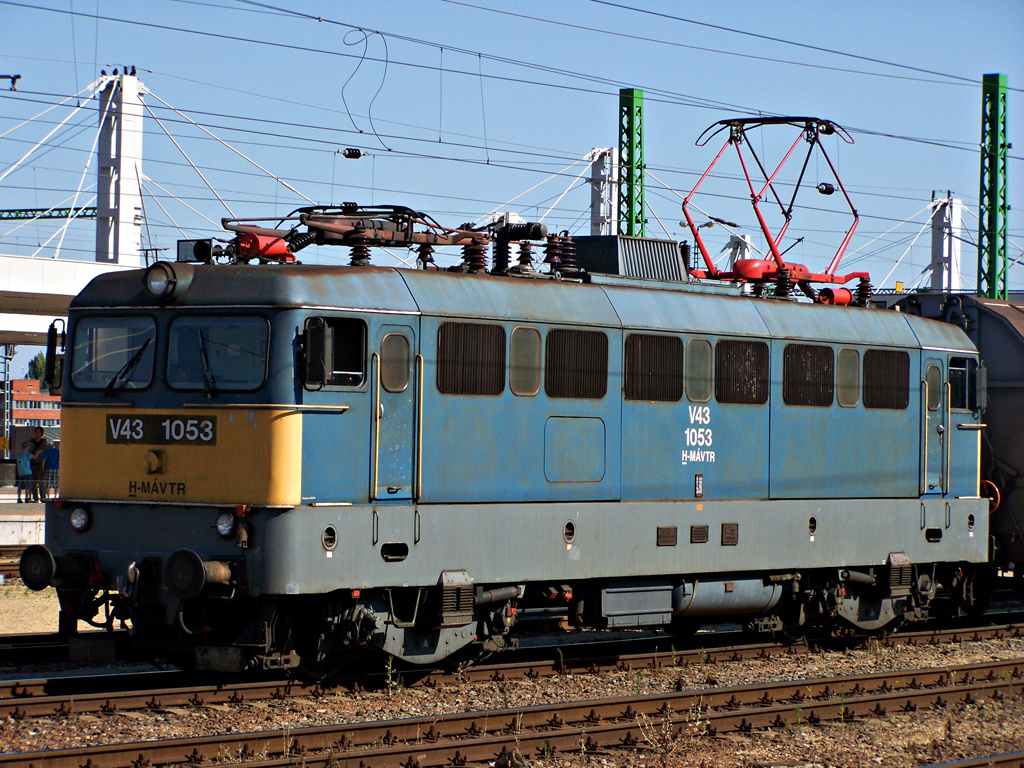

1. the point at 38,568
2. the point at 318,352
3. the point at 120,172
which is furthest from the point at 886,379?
the point at 120,172

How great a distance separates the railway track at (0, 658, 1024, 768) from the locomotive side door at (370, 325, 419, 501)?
2.06 metres

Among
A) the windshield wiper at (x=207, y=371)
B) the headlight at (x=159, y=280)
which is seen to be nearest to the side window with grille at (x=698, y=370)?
the windshield wiper at (x=207, y=371)

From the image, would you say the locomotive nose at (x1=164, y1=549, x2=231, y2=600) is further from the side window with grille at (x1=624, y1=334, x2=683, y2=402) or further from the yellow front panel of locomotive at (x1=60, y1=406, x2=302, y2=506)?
the side window with grille at (x1=624, y1=334, x2=683, y2=402)

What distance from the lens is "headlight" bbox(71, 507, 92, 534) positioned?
11.1 meters

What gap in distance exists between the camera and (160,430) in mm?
10906

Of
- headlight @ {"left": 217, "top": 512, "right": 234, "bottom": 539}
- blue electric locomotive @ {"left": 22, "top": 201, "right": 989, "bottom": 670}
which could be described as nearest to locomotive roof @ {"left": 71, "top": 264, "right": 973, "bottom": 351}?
blue electric locomotive @ {"left": 22, "top": 201, "right": 989, "bottom": 670}

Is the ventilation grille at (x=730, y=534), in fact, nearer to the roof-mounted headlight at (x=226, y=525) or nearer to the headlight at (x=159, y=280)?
the roof-mounted headlight at (x=226, y=525)

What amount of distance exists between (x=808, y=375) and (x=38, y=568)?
823cm

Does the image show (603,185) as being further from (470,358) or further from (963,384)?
(470,358)

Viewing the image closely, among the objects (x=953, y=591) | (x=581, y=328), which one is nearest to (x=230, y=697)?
(x=581, y=328)

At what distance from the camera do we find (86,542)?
36.6 feet

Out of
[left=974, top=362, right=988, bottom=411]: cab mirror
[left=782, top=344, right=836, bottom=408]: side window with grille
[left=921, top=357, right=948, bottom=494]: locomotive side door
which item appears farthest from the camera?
[left=974, top=362, right=988, bottom=411]: cab mirror

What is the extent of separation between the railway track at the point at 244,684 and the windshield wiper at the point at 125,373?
2506mm

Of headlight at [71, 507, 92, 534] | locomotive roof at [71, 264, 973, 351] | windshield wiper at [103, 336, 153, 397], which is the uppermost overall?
locomotive roof at [71, 264, 973, 351]
